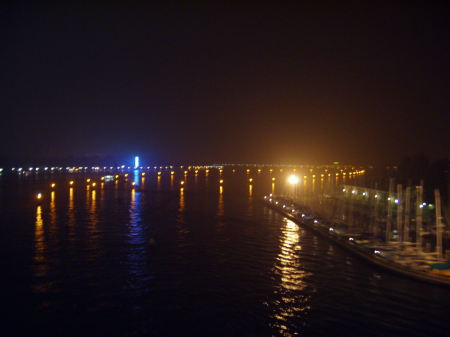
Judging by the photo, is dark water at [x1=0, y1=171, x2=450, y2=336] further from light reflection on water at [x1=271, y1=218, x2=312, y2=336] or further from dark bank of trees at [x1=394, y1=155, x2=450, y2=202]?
dark bank of trees at [x1=394, y1=155, x2=450, y2=202]

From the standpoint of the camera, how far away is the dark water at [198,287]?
741cm

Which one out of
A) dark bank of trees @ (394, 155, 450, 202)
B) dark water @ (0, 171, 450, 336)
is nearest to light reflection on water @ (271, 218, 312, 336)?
dark water @ (0, 171, 450, 336)

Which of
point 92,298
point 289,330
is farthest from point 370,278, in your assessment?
point 92,298

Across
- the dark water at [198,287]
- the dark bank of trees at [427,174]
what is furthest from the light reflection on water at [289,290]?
the dark bank of trees at [427,174]

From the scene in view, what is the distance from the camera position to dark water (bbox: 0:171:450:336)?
741cm

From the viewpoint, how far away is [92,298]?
28.2 feet

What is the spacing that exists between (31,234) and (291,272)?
31.7 feet

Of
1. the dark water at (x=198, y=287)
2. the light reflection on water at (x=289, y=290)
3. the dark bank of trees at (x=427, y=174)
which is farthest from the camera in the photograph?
the dark bank of trees at (x=427, y=174)

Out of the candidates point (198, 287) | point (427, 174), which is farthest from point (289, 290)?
point (427, 174)

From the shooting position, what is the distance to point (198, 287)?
30.9ft

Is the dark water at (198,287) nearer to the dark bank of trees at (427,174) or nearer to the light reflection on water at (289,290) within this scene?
the light reflection on water at (289,290)

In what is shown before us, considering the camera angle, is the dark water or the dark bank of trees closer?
the dark water

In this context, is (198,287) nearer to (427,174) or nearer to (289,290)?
(289,290)

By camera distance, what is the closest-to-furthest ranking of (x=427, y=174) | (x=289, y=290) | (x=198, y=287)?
(x=289, y=290), (x=198, y=287), (x=427, y=174)
